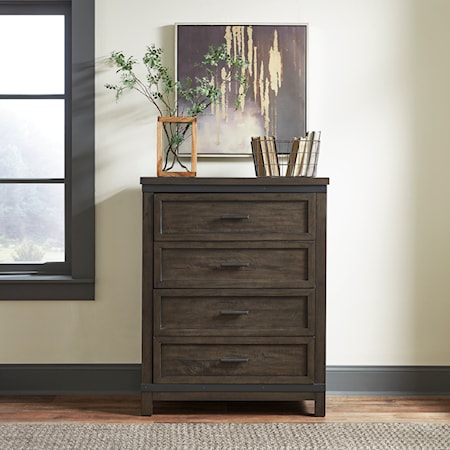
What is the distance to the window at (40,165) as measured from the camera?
3.27 meters

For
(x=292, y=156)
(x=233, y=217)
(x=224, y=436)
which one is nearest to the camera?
(x=224, y=436)

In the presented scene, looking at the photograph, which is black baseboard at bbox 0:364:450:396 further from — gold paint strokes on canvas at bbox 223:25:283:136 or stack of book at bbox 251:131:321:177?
gold paint strokes on canvas at bbox 223:25:283:136

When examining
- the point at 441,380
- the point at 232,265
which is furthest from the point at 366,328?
the point at 232,265

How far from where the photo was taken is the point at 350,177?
10.8 feet

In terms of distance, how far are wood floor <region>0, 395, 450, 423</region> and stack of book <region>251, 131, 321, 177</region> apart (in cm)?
103

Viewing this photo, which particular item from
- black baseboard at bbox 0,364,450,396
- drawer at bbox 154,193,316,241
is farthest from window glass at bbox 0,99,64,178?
black baseboard at bbox 0,364,450,396

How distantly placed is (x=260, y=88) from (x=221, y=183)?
0.64 m

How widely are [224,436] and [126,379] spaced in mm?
752

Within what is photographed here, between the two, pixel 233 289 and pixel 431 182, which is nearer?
pixel 233 289

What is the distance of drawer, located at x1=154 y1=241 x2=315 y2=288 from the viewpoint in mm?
2891

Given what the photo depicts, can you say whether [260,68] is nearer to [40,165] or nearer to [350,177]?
[350,177]

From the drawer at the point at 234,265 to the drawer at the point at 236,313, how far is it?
4 cm

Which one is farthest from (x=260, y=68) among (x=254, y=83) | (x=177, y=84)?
(x=177, y=84)

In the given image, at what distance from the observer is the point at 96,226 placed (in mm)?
3289
